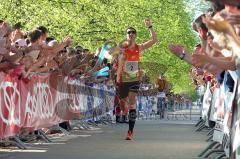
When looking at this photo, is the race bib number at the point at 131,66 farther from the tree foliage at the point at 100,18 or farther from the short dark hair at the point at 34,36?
the tree foliage at the point at 100,18

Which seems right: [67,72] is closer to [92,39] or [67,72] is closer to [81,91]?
[81,91]

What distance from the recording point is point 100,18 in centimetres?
3734

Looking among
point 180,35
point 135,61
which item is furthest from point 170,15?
point 135,61

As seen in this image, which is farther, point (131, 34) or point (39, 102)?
point (131, 34)

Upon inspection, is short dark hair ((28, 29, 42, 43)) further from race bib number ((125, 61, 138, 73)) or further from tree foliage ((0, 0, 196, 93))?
tree foliage ((0, 0, 196, 93))

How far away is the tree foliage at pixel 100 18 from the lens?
3064 cm

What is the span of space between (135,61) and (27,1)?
49.2 ft

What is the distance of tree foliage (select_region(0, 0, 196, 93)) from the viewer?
30641mm

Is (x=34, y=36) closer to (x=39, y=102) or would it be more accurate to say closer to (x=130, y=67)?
(x=39, y=102)

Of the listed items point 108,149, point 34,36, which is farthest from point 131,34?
point 108,149

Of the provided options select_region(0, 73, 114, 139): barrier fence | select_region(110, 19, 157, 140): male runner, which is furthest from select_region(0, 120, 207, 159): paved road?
select_region(110, 19, 157, 140): male runner

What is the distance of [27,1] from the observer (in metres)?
30.3

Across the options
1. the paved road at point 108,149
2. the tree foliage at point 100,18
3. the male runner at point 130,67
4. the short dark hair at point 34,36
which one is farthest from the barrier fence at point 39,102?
the tree foliage at point 100,18

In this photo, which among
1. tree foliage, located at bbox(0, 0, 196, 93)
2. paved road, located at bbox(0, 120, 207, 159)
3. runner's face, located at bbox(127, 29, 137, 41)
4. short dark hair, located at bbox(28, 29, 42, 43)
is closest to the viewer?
paved road, located at bbox(0, 120, 207, 159)
